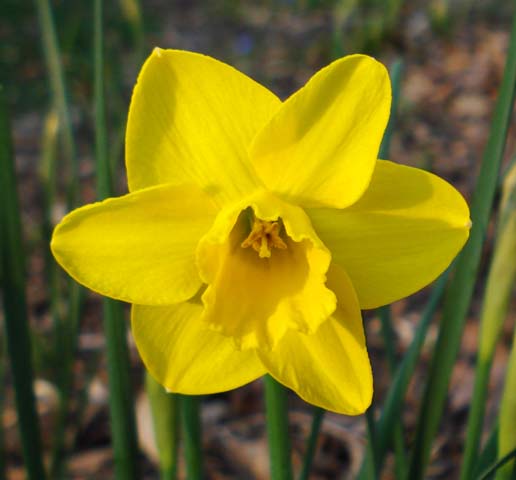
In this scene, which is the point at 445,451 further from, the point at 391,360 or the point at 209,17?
the point at 209,17

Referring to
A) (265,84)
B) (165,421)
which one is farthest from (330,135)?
(265,84)

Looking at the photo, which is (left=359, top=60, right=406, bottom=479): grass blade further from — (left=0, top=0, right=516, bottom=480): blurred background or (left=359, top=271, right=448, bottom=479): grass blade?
(left=0, top=0, right=516, bottom=480): blurred background

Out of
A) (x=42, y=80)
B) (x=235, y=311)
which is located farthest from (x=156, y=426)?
(x=42, y=80)

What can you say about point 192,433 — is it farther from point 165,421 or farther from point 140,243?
point 140,243

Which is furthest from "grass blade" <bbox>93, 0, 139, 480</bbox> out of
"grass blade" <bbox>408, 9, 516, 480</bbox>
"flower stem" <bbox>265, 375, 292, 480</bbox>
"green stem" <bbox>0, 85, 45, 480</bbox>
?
"grass blade" <bbox>408, 9, 516, 480</bbox>

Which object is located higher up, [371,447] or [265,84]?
[265,84]
